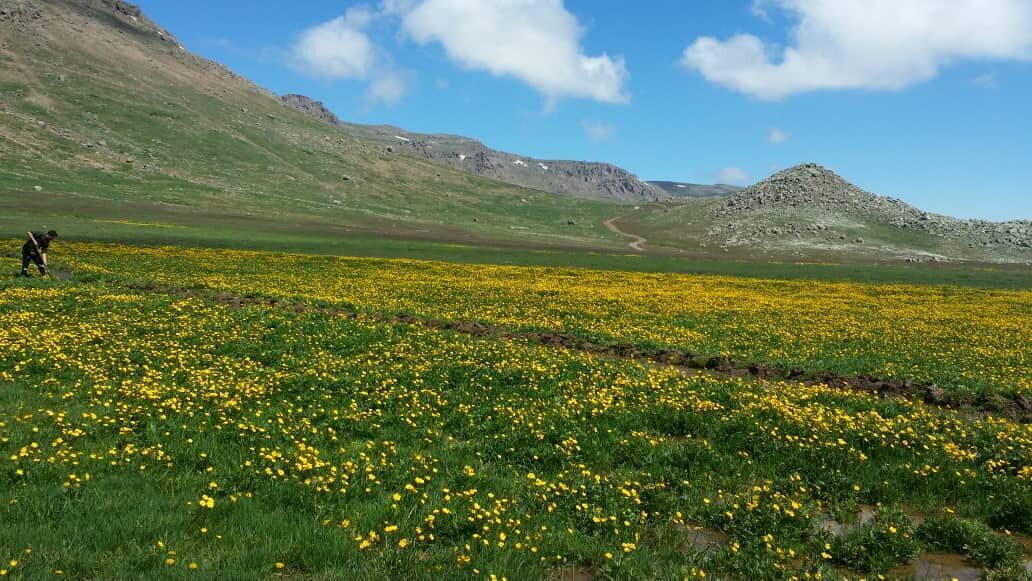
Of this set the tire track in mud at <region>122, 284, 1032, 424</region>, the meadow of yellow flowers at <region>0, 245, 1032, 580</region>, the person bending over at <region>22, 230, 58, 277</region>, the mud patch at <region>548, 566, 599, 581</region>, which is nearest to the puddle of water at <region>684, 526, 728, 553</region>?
the meadow of yellow flowers at <region>0, 245, 1032, 580</region>

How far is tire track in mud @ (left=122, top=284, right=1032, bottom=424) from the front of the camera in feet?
55.9

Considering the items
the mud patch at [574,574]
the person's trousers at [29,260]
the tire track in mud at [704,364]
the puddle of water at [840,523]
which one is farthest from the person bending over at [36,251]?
the puddle of water at [840,523]

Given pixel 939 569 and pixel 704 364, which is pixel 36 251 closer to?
pixel 704 364

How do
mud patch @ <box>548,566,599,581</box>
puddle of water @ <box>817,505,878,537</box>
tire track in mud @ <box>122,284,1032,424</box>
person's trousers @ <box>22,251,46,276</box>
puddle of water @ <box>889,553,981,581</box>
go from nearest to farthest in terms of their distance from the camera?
mud patch @ <box>548,566,599,581</box> < puddle of water @ <box>889,553,981,581</box> < puddle of water @ <box>817,505,878,537</box> < tire track in mud @ <box>122,284,1032,424</box> < person's trousers @ <box>22,251,46,276</box>

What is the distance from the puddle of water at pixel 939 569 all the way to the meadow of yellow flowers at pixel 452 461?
8 cm

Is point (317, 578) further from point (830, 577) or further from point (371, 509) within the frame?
point (830, 577)

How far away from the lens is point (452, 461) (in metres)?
10.7

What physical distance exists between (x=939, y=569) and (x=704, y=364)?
1258 centimetres

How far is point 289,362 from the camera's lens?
1703cm

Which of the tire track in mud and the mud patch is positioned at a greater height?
the tire track in mud

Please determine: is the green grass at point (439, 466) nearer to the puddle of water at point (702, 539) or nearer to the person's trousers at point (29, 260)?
the puddle of water at point (702, 539)

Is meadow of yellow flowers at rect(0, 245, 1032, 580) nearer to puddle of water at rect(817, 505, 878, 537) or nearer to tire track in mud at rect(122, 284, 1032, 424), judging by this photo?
puddle of water at rect(817, 505, 878, 537)

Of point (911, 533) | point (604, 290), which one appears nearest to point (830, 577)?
point (911, 533)

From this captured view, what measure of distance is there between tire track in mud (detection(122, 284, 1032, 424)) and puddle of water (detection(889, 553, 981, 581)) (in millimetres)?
9820
